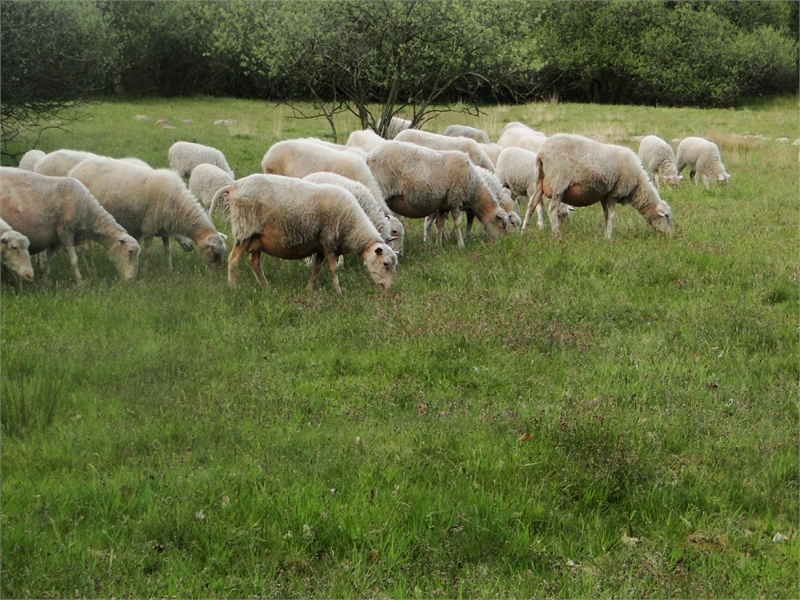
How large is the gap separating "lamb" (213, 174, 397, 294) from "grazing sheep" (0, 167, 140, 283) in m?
1.52

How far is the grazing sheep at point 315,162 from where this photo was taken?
1123cm

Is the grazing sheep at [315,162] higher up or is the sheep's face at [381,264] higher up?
the grazing sheep at [315,162]

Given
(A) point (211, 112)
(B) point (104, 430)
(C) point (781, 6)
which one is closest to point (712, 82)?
(C) point (781, 6)

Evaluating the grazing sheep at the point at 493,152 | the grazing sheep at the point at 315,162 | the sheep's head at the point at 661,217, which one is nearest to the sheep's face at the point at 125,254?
the grazing sheep at the point at 315,162

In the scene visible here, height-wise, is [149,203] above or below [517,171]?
below

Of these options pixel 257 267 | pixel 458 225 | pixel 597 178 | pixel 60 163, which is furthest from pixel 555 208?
pixel 60 163

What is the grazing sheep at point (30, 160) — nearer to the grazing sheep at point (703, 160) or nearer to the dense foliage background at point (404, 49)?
the dense foliage background at point (404, 49)

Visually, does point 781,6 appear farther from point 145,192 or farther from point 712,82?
point 145,192

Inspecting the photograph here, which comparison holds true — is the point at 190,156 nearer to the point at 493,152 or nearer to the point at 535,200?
the point at 493,152

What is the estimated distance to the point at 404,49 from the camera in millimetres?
18438

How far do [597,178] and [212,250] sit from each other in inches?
210

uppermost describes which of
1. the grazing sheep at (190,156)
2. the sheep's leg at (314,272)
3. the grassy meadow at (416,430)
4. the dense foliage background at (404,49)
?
the dense foliage background at (404,49)

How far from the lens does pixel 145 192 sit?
420 inches

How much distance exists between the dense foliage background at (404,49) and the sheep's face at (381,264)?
32.1ft
